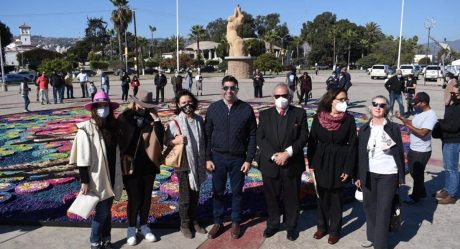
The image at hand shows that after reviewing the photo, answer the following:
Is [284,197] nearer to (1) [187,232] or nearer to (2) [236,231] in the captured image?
(2) [236,231]

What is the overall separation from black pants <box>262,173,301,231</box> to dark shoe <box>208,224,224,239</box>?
58cm

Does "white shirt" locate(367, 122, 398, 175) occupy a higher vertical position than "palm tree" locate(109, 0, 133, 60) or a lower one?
lower

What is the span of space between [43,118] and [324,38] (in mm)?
86307

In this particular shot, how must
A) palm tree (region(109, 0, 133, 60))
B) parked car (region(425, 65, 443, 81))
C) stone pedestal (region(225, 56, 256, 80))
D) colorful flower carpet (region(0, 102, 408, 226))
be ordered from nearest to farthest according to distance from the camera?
colorful flower carpet (region(0, 102, 408, 226)), parked car (region(425, 65, 443, 81)), stone pedestal (region(225, 56, 256, 80)), palm tree (region(109, 0, 133, 60))

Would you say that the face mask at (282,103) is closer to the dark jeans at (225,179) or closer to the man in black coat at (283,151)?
the man in black coat at (283,151)

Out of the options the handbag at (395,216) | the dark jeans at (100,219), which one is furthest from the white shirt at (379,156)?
the dark jeans at (100,219)

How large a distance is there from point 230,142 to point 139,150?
1002mm

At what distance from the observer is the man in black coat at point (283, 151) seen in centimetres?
431

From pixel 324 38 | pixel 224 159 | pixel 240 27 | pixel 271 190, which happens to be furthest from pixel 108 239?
pixel 324 38

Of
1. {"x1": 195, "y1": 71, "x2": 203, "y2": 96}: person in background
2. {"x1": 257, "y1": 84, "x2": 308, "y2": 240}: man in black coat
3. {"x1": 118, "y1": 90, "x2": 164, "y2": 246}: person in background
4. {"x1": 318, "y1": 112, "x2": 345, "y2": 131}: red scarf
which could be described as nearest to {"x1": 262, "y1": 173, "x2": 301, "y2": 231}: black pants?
{"x1": 257, "y1": 84, "x2": 308, "y2": 240}: man in black coat

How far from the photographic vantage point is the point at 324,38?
92.6 metres

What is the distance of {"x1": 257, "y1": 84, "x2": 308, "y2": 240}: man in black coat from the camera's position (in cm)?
431

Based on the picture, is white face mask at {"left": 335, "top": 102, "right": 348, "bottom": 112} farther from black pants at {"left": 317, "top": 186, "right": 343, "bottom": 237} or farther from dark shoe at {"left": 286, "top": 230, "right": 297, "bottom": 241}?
dark shoe at {"left": 286, "top": 230, "right": 297, "bottom": 241}

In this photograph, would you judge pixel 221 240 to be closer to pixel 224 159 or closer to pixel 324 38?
pixel 224 159
